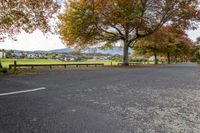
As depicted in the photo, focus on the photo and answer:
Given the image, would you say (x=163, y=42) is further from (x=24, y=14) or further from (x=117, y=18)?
(x=24, y=14)

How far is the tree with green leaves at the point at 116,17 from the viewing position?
3011 cm

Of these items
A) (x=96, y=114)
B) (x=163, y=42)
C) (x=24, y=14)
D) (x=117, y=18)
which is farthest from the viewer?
(x=163, y=42)

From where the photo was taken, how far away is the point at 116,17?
3031 centimetres

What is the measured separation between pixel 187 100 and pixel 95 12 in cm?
2449

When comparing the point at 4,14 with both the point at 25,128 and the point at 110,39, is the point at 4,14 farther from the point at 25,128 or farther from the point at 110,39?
the point at 110,39

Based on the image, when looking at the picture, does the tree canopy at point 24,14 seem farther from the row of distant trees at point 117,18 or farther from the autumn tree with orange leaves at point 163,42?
the autumn tree with orange leaves at point 163,42

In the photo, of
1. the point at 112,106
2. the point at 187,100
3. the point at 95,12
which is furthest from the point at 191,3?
the point at 112,106

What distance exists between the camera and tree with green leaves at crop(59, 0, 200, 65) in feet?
98.8

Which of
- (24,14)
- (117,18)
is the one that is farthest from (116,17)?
(24,14)

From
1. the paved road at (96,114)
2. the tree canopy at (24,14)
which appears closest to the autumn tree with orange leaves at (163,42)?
the tree canopy at (24,14)

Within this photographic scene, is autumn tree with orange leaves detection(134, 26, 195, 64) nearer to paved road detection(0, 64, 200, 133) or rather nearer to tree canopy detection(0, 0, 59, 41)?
tree canopy detection(0, 0, 59, 41)

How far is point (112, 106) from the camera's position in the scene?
6.30 meters

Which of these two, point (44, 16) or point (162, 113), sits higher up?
point (44, 16)

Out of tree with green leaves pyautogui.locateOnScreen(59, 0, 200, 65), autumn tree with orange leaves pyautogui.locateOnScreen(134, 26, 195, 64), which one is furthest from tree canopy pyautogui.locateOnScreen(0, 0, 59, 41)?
autumn tree with orange leaves pyautogui.locateOnScreen(134, 26, 195, 64)
